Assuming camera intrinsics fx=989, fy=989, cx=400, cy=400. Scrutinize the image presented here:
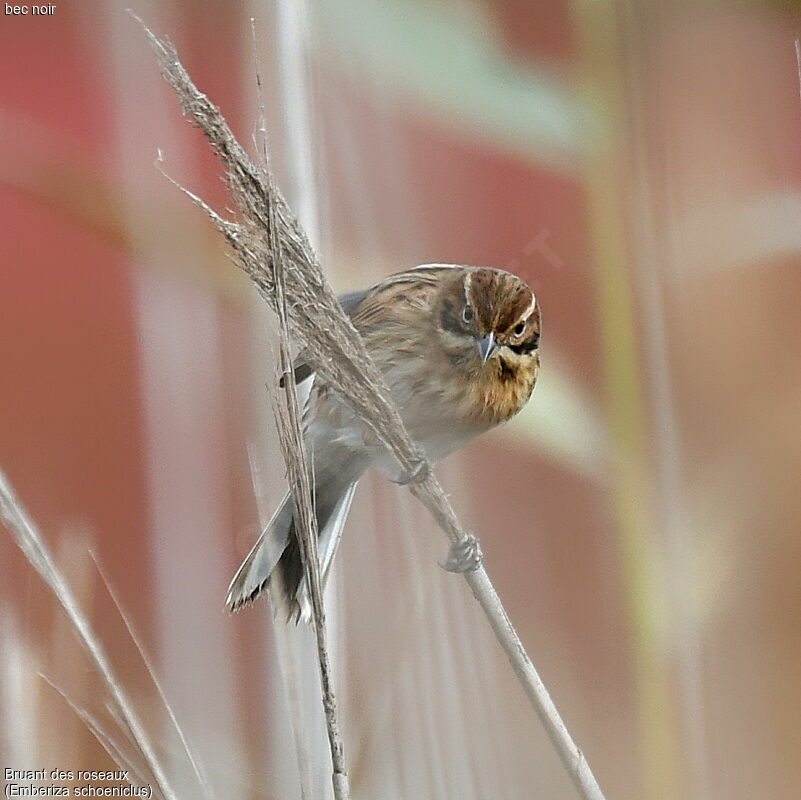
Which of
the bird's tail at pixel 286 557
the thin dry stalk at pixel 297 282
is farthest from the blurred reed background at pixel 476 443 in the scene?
the thin dry stalk at pixel 297 282

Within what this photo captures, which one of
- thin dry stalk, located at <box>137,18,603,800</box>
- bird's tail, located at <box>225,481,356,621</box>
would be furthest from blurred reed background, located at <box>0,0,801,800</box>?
thin dry stalk, located at <box>137,18,603,800</box>

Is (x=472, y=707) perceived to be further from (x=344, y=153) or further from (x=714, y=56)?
(x=714, y=56)

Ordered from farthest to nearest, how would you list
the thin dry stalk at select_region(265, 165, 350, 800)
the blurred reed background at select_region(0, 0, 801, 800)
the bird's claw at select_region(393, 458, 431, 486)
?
1. the blurred reed background at select_region(0, 0, 801, 800)
2. the bird's claw at select_region(393, 458, 431, 486)
3. the thin dry stalk at select_region(265, 165, 350, 800)

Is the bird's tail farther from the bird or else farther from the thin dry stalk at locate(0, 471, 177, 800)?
the thin dry stalk at locate(0, 471, 177, 800)

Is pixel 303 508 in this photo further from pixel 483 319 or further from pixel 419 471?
pixel 483 319

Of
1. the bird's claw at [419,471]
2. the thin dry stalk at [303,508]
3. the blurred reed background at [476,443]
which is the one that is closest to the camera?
the thin dry stalk at [303,508]

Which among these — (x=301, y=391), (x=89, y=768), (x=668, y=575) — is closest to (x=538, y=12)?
(x=301, y=391)

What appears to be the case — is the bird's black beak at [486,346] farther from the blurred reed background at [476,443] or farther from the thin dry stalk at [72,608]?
the thin dry stalk at [72,608]
